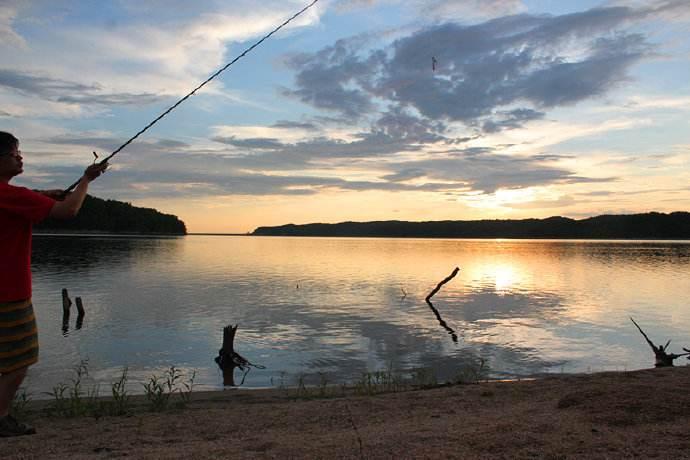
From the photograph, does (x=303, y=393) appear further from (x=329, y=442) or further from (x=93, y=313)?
(x=93, y=313)

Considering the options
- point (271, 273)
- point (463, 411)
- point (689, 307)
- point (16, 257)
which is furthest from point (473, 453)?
point (271, 273)

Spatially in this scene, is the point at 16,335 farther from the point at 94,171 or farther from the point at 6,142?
the point at 6,142

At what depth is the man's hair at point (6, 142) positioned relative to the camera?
557cm

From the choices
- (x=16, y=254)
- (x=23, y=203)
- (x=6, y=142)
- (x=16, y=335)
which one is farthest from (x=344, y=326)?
(x=23, y=203)

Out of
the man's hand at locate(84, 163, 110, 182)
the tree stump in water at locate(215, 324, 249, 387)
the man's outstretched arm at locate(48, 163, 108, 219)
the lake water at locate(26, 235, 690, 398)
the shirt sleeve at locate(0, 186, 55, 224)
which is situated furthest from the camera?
the lake water at locate(26, 235, 690, 398)

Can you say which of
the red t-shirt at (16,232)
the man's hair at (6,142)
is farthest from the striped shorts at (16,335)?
the man's hair at (6,142)

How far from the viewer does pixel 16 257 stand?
549cm

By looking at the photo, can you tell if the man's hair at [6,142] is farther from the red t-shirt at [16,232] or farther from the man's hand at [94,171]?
the man's hand at [94,171]

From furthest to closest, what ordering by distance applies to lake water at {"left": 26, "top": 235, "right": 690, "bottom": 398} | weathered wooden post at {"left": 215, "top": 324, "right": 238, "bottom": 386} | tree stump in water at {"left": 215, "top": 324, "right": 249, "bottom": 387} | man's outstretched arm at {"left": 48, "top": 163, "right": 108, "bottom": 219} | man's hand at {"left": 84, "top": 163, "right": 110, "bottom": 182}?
lake water at {"left": 26, "top": 235, "right": 690, "bottom": 398}
tree stump in water at {"left": 215, "top": 324, "right": 249, "bottom": 387}
weathered wooden post at {"left": 215, "top": 324, "right": 238, "bottom": 386}
man's hand at {"left": 84, "top": 163, "right": 110, "bottom": 182}
man's outstretched arm at {"left": 48, "top": 163, "right": 108, "bottom": 219}

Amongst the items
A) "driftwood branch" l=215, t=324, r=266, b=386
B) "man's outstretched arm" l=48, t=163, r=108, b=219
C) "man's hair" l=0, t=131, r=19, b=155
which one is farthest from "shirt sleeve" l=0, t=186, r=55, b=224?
"driftwood branch" l=215, t=324, r=266, b=386

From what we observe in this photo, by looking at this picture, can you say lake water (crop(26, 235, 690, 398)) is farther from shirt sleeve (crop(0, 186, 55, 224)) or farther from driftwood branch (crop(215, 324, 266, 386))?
shirt sleeve (crop(0, 186, 55, 224))

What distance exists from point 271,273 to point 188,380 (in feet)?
150

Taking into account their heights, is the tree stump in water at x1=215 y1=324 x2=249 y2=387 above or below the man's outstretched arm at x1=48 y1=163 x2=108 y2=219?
below

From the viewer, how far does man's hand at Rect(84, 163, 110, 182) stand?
5.47 meters
